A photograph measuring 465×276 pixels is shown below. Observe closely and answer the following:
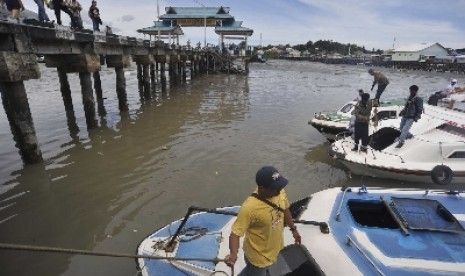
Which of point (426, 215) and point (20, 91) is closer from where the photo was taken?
point (426, 215)

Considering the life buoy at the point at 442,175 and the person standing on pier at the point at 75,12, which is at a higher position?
the person standing on pier at the point at 75,12

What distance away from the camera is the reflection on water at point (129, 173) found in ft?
20.5

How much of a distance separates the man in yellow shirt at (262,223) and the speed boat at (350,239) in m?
0.39

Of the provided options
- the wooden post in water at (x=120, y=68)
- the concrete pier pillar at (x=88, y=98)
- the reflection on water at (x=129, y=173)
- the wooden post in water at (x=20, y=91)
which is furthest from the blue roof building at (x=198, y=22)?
the wooden post in water at (x=20, y=91)

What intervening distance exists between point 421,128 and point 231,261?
28.0 ft

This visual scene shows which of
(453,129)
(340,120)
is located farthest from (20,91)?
(453,129)

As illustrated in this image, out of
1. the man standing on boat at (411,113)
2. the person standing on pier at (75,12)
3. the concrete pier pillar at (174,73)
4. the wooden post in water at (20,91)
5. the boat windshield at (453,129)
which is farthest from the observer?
the concrete pier pillar at (174,73)

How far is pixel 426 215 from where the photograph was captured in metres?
4.39

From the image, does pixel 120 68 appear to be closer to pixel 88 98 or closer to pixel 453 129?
pixel 88 98

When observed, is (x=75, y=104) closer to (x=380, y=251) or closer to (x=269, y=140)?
(x=269, y=140)

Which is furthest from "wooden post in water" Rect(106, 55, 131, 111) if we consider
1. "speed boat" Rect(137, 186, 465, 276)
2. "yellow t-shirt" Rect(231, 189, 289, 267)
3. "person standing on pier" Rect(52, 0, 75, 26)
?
"yellow t-shirt" Rect(231, 189, 289, 267)

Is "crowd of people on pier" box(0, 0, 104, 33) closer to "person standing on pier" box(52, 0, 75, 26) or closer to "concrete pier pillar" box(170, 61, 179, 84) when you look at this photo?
"person standing on pier" box(52, 0, 75, 26)

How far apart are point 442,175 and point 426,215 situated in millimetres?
4310

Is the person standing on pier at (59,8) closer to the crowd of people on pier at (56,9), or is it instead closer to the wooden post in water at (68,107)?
the crowd of people on pier at (56,9)
